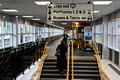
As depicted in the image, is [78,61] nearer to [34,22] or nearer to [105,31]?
[105,31]

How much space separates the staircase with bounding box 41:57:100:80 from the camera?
7.00 m

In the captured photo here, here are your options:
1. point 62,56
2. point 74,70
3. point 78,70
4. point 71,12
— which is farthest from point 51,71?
point 71,12

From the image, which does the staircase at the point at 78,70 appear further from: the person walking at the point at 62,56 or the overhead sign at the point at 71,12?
the overhead sign at the point at 71,12

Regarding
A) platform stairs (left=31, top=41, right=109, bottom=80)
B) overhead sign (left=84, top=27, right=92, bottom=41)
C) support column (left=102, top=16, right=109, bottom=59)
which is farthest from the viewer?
overhead sign (left=84, top=27, right=92, bottom=41)

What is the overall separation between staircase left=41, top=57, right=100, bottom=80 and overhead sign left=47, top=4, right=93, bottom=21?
336 centimetres

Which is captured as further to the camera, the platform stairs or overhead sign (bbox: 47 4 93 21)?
the platform stairs

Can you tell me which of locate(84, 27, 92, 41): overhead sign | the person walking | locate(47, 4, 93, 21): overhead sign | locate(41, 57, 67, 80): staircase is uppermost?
locate(47, 4, 93, 21): overhead sign

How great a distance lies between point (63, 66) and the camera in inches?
260

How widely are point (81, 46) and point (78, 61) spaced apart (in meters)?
6.37

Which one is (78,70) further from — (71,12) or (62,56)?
(71,12)

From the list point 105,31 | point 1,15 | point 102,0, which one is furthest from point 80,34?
point 102,0

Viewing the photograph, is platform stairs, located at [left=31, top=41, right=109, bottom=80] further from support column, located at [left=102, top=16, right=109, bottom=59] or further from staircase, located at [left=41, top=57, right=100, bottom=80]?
support column, located at [left=102, top=16, right=109, bottom=59]

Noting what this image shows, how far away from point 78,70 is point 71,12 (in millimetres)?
3828

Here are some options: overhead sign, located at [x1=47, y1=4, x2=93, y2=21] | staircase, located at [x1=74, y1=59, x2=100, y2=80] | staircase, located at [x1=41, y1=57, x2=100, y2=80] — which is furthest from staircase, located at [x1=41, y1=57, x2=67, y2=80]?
overhead sign, located at [x1=47, y1=4, x2=93, y2=21]
